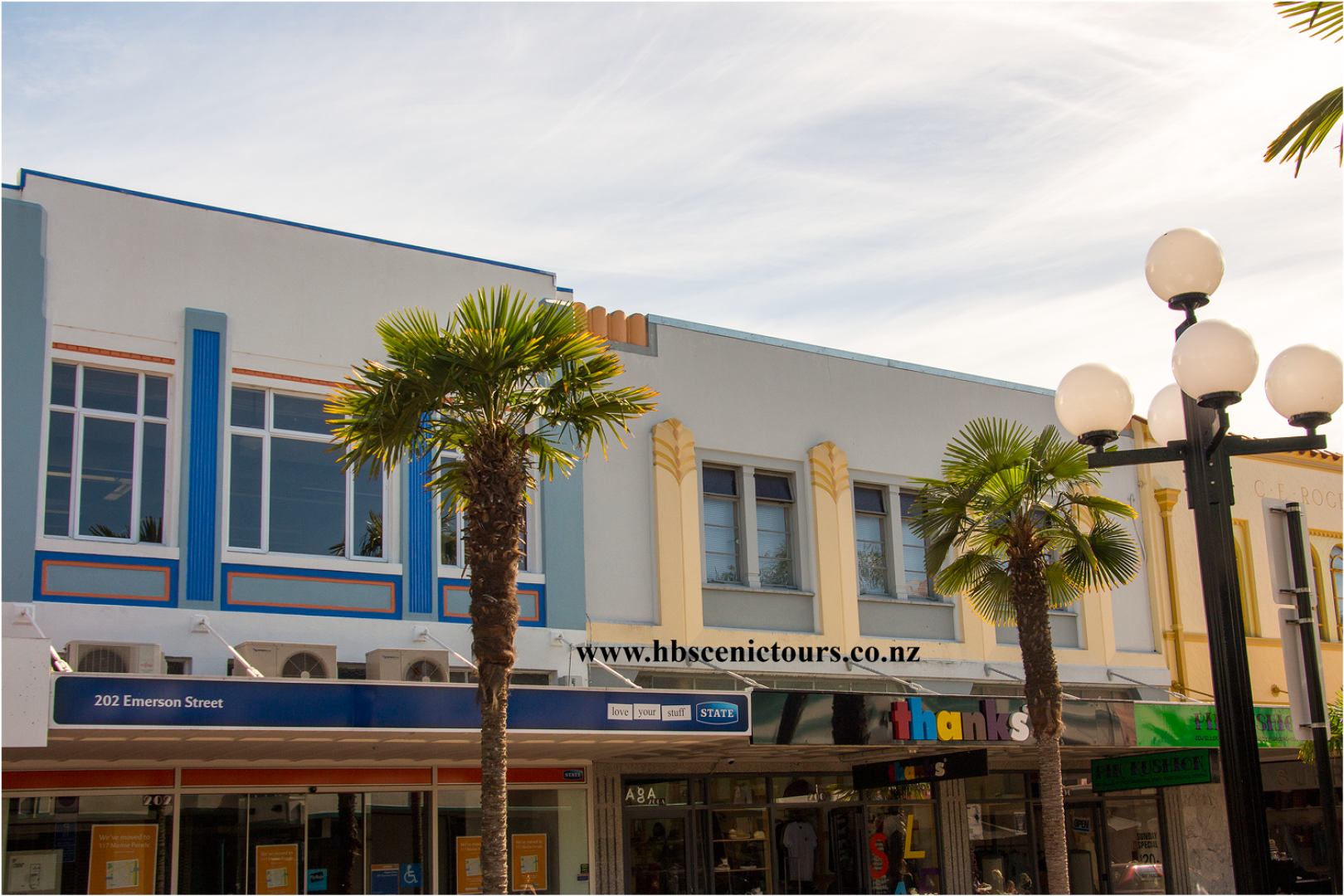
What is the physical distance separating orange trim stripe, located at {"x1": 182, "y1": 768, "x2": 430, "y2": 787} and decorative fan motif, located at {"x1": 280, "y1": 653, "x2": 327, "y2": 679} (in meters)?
1.47

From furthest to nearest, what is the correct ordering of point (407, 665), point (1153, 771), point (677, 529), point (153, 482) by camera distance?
point (1153, 771) → point (677, 529) → point (407, 665) → point (153, 482)

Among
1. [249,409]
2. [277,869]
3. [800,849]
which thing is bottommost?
[800,849]

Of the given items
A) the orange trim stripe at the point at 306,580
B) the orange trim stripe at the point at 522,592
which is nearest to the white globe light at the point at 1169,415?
the orange trim stripe at the point at 522,592

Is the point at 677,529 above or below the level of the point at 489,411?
above

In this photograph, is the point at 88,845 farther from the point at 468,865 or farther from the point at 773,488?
the point at 773,488

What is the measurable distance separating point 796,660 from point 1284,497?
12.6 metres

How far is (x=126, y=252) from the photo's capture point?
14.9 metres

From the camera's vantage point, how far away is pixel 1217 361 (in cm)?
711

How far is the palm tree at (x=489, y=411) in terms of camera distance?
34.9 feet

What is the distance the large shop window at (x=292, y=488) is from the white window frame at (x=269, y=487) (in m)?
0.01

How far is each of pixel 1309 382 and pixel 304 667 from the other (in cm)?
1051

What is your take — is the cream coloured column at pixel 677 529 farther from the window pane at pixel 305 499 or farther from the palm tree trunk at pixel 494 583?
the palm tree trunk at pixel 494 583

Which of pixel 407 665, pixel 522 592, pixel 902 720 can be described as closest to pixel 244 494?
pixel 407 665

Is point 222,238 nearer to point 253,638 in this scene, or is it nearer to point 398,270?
point 398,270
